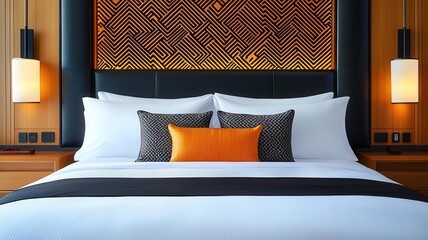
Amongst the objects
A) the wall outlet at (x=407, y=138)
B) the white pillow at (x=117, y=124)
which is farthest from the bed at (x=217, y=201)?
the wall outlet at (x=407, y=138)

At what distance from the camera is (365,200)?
Result: 155 centimetres

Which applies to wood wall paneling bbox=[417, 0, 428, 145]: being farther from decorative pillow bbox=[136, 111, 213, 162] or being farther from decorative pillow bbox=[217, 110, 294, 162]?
decorative pillow bbox=[136, 111, 213, 162]

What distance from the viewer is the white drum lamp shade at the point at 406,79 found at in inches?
128

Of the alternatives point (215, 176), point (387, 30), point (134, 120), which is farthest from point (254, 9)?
point (215, 176)

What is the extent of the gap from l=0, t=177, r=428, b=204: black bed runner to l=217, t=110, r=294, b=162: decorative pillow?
67 centimetres

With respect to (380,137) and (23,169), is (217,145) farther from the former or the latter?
(380,137)

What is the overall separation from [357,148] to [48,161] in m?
2.29

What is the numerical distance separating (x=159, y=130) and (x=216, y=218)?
1363 mm

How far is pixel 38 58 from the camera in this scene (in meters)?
3.47

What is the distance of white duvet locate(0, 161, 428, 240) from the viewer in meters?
1.33

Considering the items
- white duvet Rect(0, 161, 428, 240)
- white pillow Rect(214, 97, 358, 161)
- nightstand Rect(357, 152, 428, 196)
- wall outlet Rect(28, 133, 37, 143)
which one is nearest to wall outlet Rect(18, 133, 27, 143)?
wall outlet Rect(28, 133, 37, 143)

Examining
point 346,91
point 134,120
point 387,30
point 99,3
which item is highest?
point 99,3

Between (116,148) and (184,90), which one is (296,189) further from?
(184,90)

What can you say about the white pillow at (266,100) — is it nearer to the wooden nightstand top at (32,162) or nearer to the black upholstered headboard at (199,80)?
the black upholstered headboard at (199,80)
